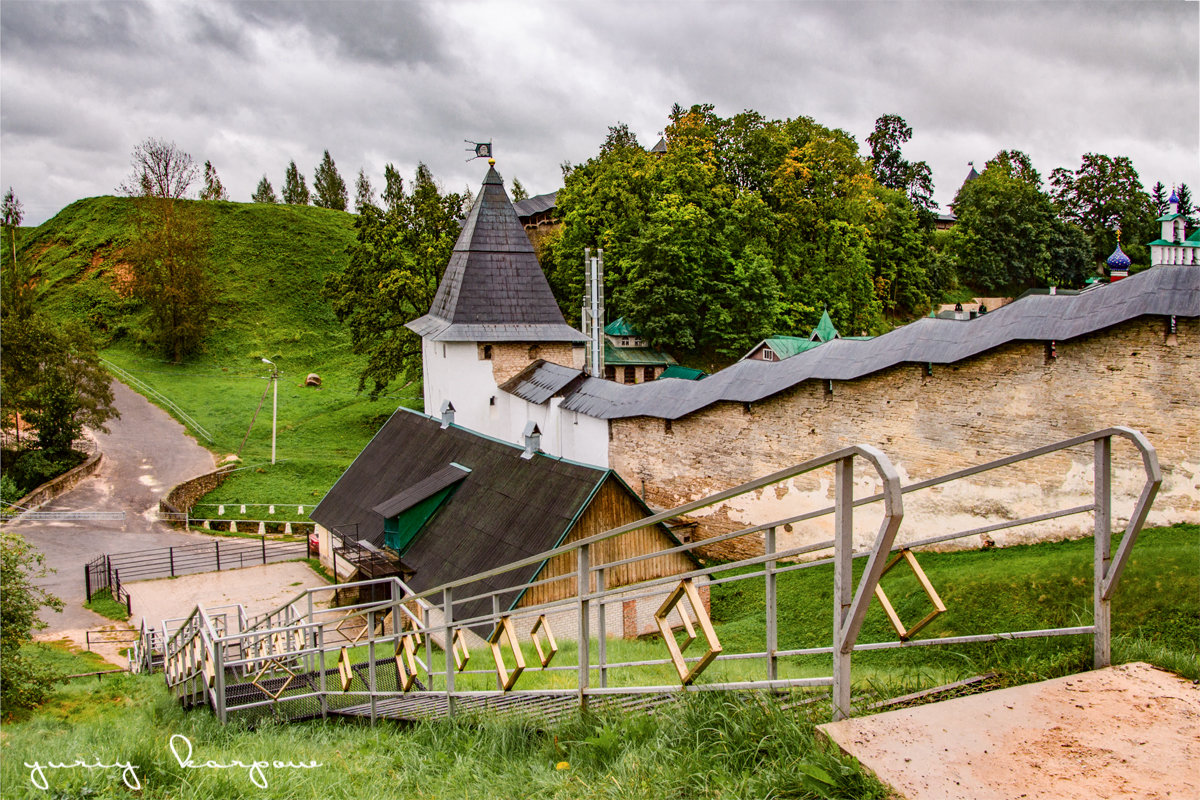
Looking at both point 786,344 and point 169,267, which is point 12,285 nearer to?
point 169,267

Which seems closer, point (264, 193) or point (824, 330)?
point (824, 330)

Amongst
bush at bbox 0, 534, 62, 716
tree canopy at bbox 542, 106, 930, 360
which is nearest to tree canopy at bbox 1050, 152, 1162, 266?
tree canopy at bbox 542, 106, 930, 360

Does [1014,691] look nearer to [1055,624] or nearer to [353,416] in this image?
[1055,624]

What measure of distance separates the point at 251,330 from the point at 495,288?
40.9 meters

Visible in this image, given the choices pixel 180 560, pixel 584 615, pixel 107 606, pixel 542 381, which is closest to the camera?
pixel 584 615

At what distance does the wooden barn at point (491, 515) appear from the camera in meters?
14.4

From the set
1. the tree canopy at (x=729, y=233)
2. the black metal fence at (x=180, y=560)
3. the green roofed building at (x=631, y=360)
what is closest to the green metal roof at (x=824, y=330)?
the tree canopy at (x=729, y=233)

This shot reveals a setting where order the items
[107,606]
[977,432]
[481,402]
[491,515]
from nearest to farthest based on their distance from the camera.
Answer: [977,432], [491,515], [107,606], [481,402]

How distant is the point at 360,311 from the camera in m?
33.7

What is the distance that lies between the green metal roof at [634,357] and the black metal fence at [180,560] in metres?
13.6

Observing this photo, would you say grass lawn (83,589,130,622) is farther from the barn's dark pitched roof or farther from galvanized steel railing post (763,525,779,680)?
galvanized steel railing post (763,525,779,680)

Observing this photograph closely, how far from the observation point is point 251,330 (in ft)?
193

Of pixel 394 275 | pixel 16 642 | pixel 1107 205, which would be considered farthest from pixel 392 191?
pixel 1107 205

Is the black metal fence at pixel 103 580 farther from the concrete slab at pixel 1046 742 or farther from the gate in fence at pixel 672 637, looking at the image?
the concrete slab at pixel 1046 742
